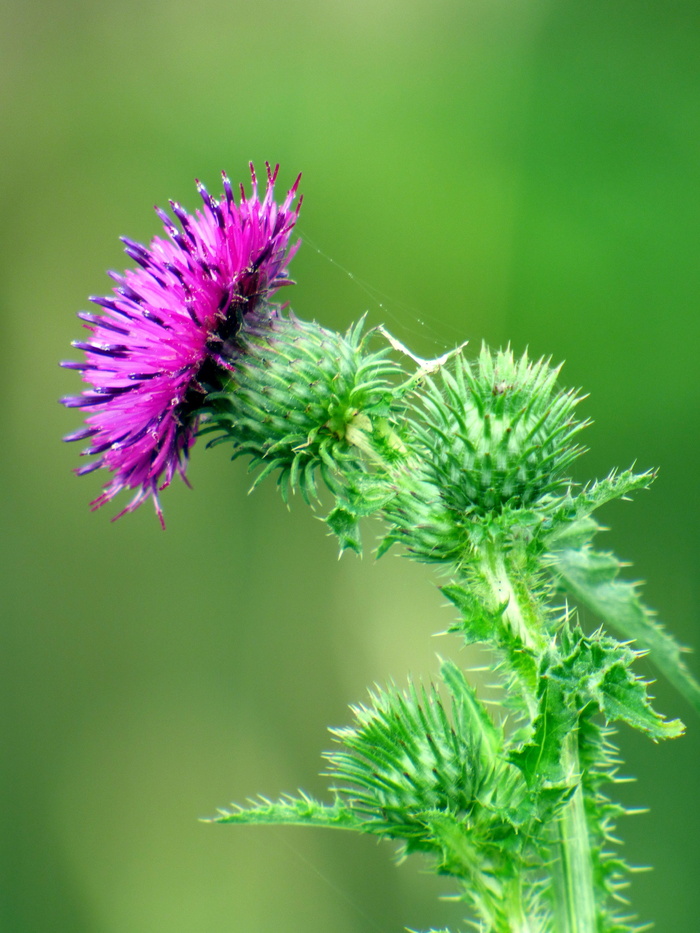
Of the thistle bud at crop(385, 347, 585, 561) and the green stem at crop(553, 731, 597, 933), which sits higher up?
the thistle bud at crop(385, 347, 585, 561)

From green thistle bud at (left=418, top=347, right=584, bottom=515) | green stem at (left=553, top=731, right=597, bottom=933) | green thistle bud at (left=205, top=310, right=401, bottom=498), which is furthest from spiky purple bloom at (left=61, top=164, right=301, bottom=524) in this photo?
green stem at (left=553, top=731, right=597, bottom=933)

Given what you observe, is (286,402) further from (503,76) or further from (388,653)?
(503,76)

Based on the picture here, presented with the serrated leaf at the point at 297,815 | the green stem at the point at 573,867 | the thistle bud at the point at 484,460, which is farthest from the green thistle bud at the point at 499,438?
the serrated leaf at the point at 297,815

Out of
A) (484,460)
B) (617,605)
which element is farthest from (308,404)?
(617,605)

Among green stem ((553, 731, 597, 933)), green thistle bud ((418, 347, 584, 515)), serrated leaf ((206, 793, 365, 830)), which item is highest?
green thistle bud ((418, 347, 584, 515))

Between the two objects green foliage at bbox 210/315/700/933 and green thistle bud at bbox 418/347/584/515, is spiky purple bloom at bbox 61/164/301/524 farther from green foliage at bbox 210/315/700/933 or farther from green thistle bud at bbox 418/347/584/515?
green thistle bud at bbox 418/347/584/515

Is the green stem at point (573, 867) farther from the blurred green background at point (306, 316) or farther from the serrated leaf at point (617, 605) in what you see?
the blurred green background at point (306, 316)
